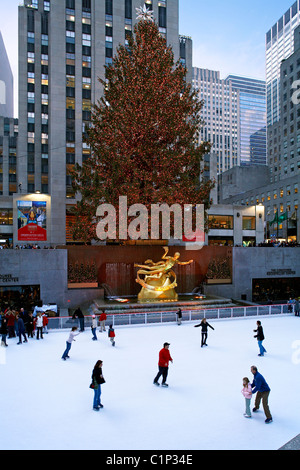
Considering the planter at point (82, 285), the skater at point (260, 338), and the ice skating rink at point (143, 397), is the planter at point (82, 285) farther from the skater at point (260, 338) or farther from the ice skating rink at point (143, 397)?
the skater at point (260, 338)

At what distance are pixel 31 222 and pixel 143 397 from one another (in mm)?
27374

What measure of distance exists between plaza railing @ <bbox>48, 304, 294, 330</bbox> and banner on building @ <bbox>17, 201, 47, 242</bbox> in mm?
15034

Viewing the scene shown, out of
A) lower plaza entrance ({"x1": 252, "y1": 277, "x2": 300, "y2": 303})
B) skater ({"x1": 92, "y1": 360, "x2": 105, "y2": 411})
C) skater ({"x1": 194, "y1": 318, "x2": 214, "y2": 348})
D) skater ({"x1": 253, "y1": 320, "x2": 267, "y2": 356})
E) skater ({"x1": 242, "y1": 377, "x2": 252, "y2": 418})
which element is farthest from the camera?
lower plaza entrance ({"x1": 252, "y1": 277, "x2": 300, "y2": 303})

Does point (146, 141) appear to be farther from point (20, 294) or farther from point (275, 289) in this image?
point (275, 289)

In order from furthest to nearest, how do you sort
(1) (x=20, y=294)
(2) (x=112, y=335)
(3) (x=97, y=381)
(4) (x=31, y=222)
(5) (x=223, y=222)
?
1. (5) (x=223, y=222)
2. (4) (x=31, y=222)
3. (1) (x=20, y=294)
4. (2) (x=112, y=335)
5. (3) (x=97, y=381)

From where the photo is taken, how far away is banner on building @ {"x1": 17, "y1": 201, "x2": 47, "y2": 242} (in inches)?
1228

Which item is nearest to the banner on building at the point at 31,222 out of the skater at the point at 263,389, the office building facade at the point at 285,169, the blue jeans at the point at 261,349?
the blue jeans at the point at 261,349

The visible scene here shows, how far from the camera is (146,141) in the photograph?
2695 centimetres

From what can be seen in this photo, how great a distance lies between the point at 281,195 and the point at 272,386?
7148cm

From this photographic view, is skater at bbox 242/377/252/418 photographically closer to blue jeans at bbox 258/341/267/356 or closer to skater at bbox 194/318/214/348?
blue jeans at bbox 258/341/267/356

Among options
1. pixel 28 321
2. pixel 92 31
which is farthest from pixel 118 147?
pixel 92 31

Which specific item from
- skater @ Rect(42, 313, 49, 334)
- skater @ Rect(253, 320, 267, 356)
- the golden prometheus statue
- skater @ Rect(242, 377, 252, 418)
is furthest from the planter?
skater @ Rect(242, 377, 252, 418)

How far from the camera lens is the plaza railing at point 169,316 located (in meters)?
17.7

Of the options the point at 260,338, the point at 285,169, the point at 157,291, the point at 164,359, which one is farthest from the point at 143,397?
the point at 285,169
